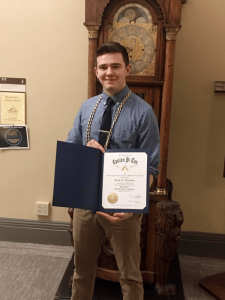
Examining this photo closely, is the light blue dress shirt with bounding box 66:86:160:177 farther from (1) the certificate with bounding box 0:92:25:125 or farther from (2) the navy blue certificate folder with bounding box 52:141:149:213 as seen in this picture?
(1) the certificate with bounding box 0:92:25:125

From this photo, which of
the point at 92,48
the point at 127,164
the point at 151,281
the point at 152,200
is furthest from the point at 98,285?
the point at 92,48

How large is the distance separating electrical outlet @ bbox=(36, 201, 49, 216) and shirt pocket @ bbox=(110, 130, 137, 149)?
51.8 inches

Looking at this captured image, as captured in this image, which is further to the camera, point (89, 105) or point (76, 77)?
point (76, 77)

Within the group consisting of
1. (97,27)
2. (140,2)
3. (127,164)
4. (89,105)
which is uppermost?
(140,2)

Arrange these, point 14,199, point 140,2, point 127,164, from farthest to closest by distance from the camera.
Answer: point 14,199 → point 140,2 → point 127,164

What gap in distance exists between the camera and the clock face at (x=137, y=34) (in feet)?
5.46

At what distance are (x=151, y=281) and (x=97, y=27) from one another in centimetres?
162

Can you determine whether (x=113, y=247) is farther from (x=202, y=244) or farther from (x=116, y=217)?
(x=202, y=244)

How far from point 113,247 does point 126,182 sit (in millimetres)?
367

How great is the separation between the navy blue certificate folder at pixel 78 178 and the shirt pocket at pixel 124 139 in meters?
0.15

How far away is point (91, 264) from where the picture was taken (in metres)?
1.35

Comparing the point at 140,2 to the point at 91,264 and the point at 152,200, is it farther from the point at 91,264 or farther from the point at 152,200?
the point at 91,264

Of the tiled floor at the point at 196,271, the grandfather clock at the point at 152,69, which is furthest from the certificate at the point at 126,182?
the tiled floor at the point at 196,271

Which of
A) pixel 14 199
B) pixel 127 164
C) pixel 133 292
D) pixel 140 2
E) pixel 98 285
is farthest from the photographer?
pixel 14 199
